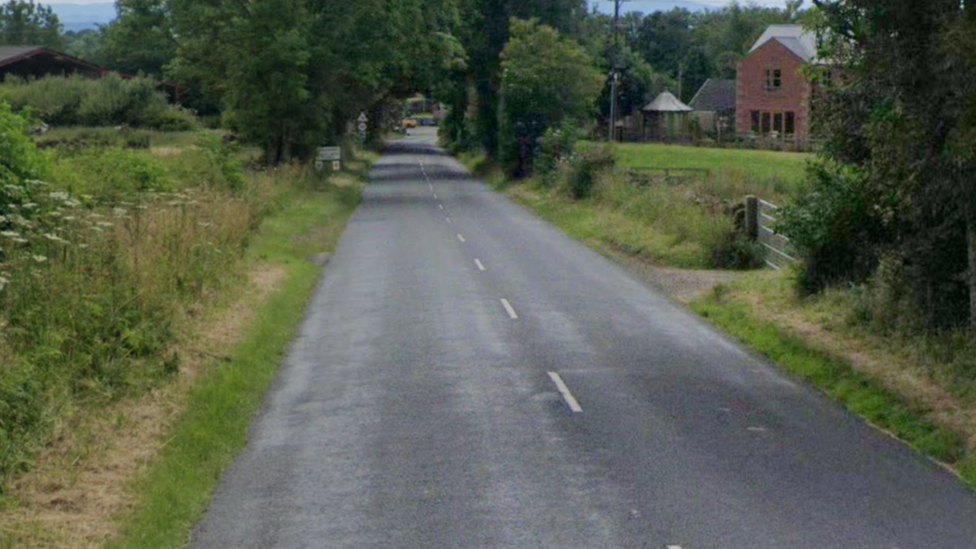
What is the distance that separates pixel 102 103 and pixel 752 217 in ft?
160

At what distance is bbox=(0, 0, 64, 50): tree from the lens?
135 meters

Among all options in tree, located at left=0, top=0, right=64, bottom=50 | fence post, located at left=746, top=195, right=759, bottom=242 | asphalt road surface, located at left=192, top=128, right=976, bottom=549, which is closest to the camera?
asphalt road surface, located at left=192, top=128, right=976, bottom=549

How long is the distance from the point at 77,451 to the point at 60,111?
5944 cm

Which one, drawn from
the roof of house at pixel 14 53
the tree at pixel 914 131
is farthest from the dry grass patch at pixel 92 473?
the roof of house at pixel 14 53

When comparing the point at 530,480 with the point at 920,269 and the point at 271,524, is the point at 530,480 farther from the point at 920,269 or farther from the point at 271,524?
the point at 920,269

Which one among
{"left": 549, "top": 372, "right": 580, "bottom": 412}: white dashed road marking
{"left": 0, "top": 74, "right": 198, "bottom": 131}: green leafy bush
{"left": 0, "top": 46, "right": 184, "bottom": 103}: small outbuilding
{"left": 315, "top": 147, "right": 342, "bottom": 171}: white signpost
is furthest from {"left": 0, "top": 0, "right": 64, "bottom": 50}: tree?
{"left": 549, "top": 372, "right": 580, "bottom": 412}: white dashed road marking

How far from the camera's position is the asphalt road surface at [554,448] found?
9.60 metres

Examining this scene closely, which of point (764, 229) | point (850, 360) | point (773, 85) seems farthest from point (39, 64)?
point (850, 360)

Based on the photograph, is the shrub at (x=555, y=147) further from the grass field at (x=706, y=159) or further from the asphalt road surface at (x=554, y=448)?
the asphalt road surface at (x=554, y=448)

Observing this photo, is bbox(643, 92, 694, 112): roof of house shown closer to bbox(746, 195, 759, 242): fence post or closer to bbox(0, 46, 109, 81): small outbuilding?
bbox(0, 46, 109, 81): small outbuilding

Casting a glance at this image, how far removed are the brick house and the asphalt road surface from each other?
194ft

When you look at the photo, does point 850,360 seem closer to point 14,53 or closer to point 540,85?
point 540,85

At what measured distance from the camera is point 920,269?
16.9 metres

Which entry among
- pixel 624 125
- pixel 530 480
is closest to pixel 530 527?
pixel 530 480
